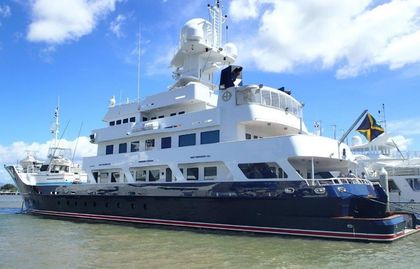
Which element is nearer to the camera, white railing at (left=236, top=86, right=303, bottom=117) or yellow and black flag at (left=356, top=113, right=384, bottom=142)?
yellow and black flag at (left=356, top=113, right=384, bottom=142)

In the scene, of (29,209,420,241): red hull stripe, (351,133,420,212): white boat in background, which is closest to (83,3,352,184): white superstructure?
(29,209,420,241): red hull stripe

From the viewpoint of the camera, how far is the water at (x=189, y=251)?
1045 centimetres

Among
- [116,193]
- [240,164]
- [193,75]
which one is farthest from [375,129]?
[116,193]

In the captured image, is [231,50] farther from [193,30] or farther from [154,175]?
[154,175]

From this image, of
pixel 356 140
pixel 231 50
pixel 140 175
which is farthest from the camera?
pixel 356 140

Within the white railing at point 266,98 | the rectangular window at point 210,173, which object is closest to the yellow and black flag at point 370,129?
the white railing at point 266,98

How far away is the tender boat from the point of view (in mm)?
14000

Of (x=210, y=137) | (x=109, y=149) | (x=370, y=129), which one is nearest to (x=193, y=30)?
(x=210, y=137)

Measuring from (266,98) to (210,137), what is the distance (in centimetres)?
301

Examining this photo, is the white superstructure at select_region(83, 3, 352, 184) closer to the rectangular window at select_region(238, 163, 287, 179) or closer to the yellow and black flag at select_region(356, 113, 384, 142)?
the rectangular window at select_region(238, 163, 287, 179)

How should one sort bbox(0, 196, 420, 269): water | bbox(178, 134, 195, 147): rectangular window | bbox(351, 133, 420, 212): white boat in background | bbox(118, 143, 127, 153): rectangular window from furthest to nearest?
1. bbox(351, 133, 420, 212): white boat in background
2. bbox(118, 143, 127, 153): rectangular window
3. bbox(178, 134, 195, 147): rectangular window
4. bbox(0, 196, 420, 269): water

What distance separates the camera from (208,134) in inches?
680

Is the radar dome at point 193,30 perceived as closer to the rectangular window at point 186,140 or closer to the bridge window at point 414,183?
the rectangular window at point 186,140

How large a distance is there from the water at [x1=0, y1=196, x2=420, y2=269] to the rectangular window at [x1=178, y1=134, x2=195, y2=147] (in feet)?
13.1
